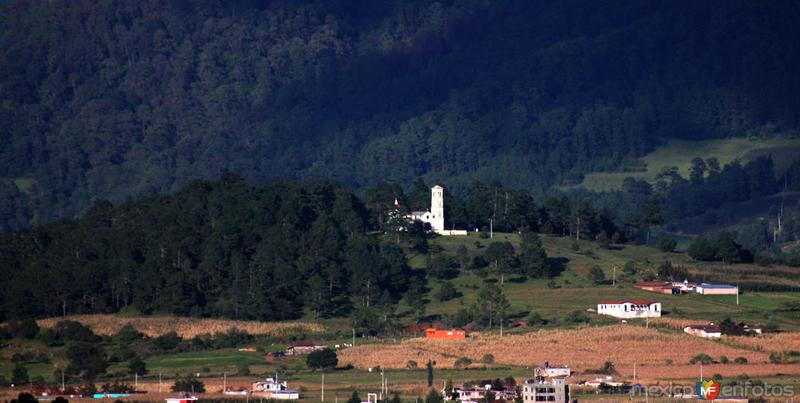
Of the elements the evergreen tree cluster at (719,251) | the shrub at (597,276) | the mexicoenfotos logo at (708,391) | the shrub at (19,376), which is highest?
the evergreen tree cluster at (719,251)

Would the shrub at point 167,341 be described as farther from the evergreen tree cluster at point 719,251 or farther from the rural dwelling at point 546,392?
the evergreen tree cluster at point 719,251

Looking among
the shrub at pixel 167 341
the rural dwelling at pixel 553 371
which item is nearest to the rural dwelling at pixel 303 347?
the shrub at pixel 167 341

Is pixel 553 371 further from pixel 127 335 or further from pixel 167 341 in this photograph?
pixel 127 335

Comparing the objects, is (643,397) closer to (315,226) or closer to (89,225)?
(315,226)

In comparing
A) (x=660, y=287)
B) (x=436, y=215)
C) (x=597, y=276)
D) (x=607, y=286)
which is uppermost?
(x=436, y=215)

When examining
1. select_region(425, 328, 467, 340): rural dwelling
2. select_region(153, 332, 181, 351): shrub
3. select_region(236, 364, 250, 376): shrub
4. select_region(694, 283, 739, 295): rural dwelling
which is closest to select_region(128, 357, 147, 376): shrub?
select_region(236, 364, 250, 376): shrub

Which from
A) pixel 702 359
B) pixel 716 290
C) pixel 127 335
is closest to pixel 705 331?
pixel 702 359

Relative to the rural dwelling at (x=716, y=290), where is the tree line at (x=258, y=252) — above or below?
above
